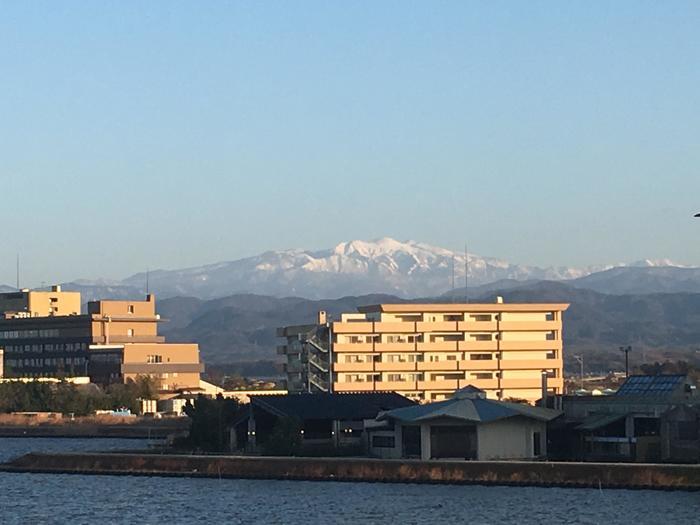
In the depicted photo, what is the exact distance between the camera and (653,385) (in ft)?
294

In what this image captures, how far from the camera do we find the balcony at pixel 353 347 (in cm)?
15038

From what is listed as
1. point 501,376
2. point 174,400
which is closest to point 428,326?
point 501,376

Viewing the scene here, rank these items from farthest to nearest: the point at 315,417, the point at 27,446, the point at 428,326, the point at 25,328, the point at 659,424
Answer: the point at 25,328 < the point at 428,326 < the point at 27,446 < the point at 315,417 < the point at 659,424

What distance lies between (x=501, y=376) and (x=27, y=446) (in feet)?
164

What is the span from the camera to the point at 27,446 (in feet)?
407

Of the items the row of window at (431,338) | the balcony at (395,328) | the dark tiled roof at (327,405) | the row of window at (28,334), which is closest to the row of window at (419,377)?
the row of window at (431,338)

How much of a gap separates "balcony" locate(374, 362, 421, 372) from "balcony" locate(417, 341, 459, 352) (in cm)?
169

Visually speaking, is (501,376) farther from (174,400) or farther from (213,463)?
(213,463)

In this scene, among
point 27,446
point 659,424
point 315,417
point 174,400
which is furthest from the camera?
point 174,400

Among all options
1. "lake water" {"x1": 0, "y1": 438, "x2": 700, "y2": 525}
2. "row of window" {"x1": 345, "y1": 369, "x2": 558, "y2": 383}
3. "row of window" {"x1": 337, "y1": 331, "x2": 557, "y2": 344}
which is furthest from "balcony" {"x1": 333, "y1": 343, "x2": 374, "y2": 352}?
"lake water" {"x1": 0, "y1": 438, "x2": 700, "y2": 525}

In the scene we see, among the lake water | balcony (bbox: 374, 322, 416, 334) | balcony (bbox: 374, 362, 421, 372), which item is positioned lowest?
the lake water

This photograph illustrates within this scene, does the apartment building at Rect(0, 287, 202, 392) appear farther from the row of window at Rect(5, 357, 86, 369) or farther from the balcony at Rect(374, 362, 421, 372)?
the balcony at Rect(374, 362, 421, 372)

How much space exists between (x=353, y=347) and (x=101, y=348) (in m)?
43.2

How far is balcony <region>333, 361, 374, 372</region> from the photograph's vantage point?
150 metres
